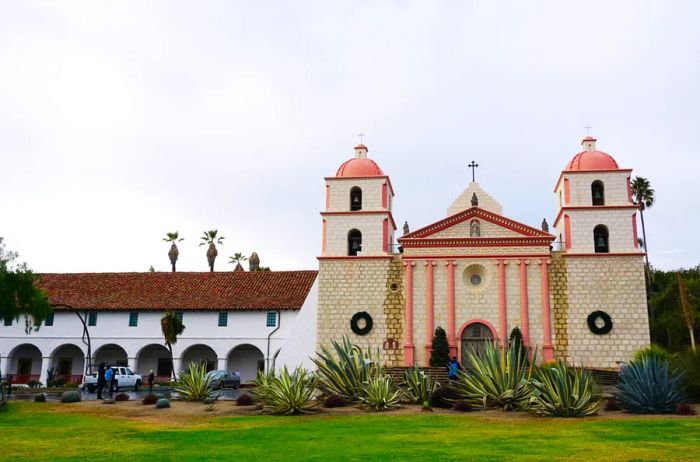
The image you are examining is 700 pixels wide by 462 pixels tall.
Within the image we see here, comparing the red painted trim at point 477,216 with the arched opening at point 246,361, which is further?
the arched opening at point 246,361

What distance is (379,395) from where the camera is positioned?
1666 centimetres

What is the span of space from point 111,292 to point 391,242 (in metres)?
16.9

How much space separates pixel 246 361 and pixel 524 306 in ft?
53.9

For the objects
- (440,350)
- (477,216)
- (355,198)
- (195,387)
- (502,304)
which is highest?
(355,198)

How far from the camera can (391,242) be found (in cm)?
3136

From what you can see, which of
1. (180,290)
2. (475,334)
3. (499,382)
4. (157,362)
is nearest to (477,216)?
(475,334)

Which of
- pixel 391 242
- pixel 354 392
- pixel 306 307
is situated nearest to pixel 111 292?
pixel 306 307

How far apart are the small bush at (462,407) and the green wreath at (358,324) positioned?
1265 centimetres

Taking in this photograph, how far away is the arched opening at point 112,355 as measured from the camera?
Answer: 37688 millimetres

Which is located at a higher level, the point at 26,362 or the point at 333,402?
the point at 26,362

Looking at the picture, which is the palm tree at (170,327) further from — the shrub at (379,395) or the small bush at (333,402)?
the shrub at (379,395)

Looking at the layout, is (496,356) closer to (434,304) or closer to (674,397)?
(674,397)

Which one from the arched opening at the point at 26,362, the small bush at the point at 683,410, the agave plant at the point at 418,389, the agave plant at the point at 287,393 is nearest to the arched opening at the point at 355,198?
the agave plant at the point at 418,389

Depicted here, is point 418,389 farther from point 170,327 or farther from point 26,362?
point 26,362
